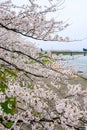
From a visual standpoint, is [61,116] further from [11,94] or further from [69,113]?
[11,94]

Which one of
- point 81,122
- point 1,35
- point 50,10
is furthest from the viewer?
point 1,35

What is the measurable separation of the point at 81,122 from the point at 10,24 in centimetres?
280

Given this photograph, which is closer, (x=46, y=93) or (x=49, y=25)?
A: (x=46, y=93)

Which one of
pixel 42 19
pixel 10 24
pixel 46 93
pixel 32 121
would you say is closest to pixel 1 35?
pixel 10 24

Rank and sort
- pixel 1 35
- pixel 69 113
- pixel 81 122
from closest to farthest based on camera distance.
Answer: pixel 69 113 < pixel 81 122 < pixel 1 35

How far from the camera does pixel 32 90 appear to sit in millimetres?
4359

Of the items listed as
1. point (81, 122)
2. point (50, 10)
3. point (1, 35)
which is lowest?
point (81, 122)

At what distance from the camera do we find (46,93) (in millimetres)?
4211

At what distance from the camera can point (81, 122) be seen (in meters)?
4.07

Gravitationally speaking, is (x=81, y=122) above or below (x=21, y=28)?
below

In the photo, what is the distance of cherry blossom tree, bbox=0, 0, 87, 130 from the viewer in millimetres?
3768

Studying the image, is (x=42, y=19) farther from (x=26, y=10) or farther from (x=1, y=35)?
(x=1, y=35)

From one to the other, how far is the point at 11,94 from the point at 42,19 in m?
2.55

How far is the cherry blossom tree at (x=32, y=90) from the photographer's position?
3768 millimetres
